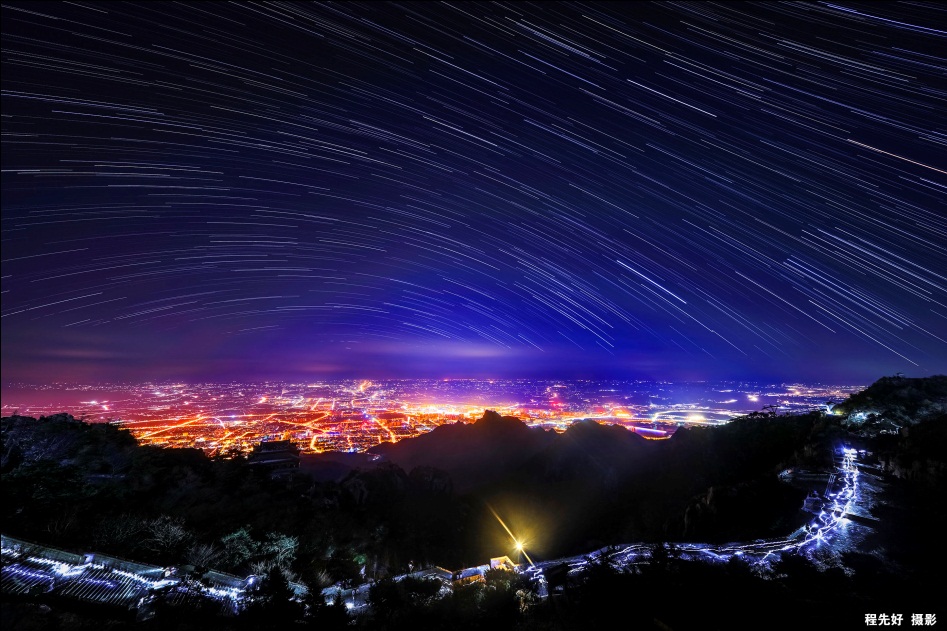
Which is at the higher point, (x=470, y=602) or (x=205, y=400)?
(x=205, y=400)

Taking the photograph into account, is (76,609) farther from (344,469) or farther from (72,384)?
(72,384)

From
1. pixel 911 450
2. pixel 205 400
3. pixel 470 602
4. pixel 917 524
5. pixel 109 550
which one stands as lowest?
pixel 470 602

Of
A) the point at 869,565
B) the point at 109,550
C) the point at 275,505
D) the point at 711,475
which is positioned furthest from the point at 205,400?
the point at 869,565

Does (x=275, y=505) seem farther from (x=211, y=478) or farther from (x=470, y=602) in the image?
(x=470, y=602)

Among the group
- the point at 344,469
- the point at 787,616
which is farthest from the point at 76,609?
the point at 344,469

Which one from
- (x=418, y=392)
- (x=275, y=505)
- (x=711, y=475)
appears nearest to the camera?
(x=275, y=505)

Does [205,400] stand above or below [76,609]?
above

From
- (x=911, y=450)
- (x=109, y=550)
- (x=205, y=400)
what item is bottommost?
(x=109, y=550)

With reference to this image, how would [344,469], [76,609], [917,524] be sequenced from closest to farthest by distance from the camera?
[76,609]
[917,524]
[344,469]

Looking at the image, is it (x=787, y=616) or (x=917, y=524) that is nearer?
(x=787, y=616)
